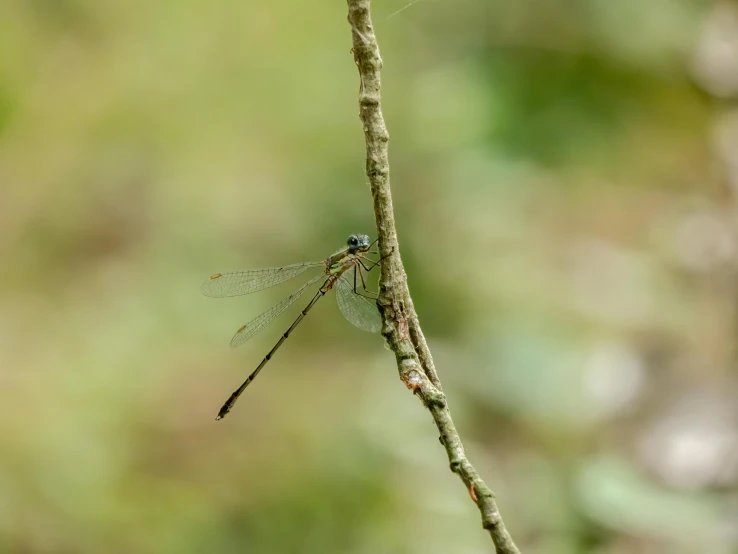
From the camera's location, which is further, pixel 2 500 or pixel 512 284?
pixel 512 284

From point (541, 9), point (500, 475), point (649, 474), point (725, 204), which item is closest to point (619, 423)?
point (649, 474)

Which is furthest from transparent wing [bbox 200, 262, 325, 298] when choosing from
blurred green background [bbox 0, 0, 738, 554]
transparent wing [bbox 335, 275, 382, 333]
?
blurred green background [bbox 0, 0, 738, 554]

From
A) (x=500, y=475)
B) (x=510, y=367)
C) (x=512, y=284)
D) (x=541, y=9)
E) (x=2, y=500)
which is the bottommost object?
(x=2, y=500)

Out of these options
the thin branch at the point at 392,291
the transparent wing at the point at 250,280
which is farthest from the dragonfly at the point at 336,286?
the thin branch at the point at 392,291

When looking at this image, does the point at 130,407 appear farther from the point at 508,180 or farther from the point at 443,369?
the point at 508,180

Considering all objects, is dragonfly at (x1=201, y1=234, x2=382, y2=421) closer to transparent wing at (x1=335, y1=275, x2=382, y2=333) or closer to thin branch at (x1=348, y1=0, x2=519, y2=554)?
transparent wing at (x1=335, y1=275, x2=382, y2=333)

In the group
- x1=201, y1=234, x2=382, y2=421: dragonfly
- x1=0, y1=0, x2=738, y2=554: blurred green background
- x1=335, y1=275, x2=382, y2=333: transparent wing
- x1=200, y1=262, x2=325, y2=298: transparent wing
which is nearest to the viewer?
x1=335, y1=275, x2=382, y2=333: transparent wing

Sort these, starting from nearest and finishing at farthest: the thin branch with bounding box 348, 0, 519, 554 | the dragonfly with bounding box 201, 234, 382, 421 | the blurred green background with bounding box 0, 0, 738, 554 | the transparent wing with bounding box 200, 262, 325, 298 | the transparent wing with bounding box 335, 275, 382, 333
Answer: the thin branch with bounding box 348, 0, 519, 554 → the transparent wing with bounding box 335, 275, 382, 333 → the dragonfly with bounding box 201, 234, 382, 421 → the transparent wing with bounding box 200, 262, 325, 298 → the blurred green background with bounding box 0, 0, 738, 554
